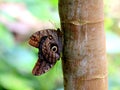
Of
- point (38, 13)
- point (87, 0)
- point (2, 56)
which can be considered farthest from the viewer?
point (2, 56)

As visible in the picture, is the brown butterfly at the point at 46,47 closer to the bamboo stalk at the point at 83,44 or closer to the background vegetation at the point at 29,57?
the bamboo stalk at the point at 83,44

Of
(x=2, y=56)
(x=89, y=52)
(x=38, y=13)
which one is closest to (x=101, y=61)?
(x=89, y=52)

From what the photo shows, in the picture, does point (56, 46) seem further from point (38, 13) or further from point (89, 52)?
point (38, 13)

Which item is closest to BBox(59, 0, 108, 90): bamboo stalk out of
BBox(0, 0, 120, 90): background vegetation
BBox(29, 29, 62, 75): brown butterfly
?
BBox(29, 29, 62, 75): brown butterfly

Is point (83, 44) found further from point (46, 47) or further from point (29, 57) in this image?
point (29, 57)

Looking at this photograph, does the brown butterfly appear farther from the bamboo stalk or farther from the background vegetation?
the background vegetation

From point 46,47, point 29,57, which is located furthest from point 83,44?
point 29,57
